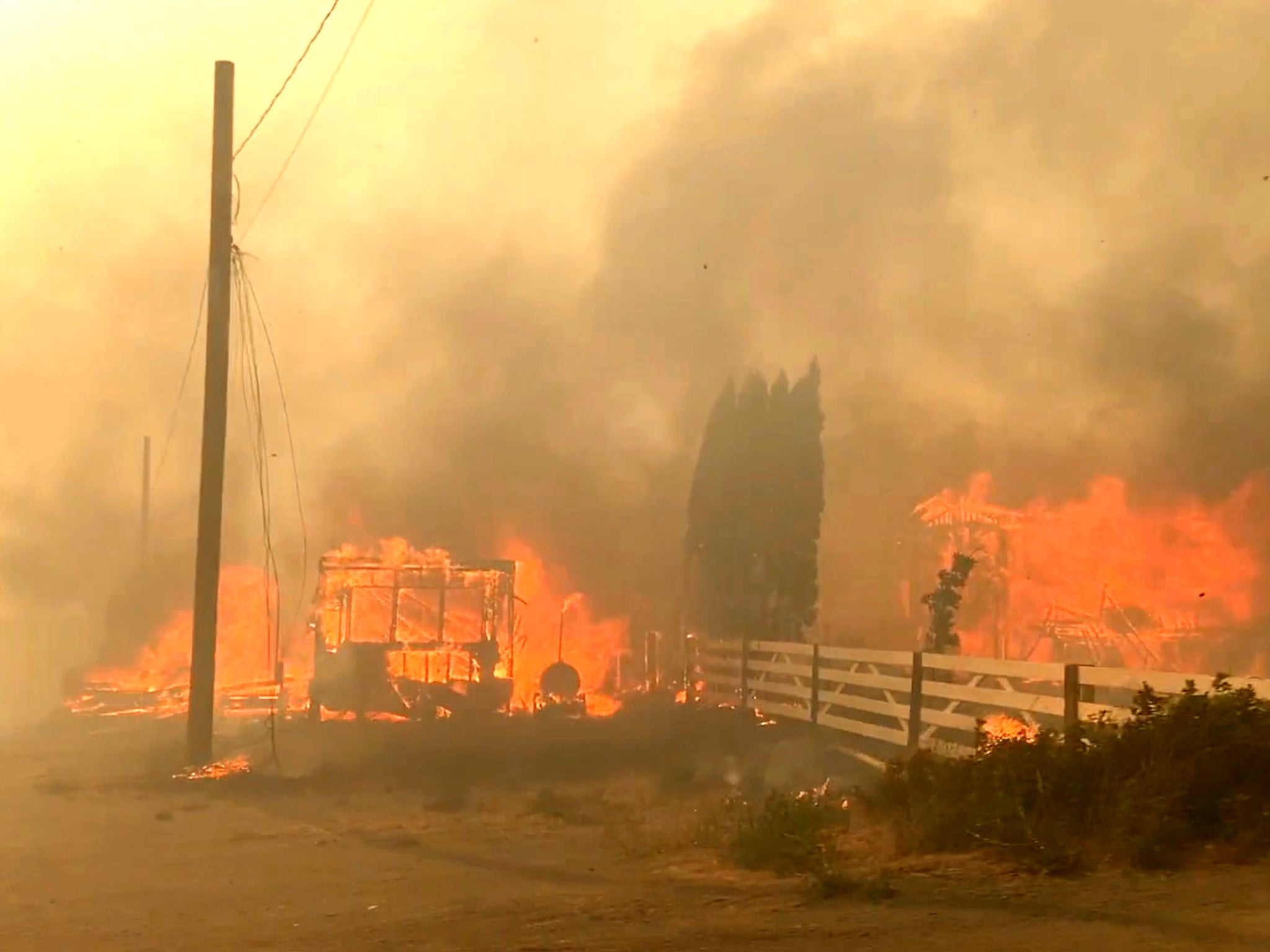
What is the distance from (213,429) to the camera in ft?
55.9

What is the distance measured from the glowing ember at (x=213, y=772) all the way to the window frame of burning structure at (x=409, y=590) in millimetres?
5719

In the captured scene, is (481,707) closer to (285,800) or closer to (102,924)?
(285,800)

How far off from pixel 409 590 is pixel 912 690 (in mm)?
12349

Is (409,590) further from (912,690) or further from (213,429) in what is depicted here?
(912,690)

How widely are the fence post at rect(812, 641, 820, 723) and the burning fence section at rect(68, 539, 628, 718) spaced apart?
6.15m

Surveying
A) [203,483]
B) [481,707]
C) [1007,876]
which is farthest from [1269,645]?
[1007,876]

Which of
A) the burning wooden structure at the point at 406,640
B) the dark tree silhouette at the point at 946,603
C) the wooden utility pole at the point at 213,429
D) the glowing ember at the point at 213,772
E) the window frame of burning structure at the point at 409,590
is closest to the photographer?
the glowing ember at the point at 213,772

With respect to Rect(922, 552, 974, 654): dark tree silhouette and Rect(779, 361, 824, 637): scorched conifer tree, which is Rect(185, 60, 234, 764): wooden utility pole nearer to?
Rect(922, 552, 974, 654): dark tree silhouette

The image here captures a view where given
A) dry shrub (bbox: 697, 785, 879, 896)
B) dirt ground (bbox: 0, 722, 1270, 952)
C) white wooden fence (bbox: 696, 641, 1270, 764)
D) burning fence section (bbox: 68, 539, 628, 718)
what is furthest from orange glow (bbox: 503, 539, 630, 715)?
dry shrub (bbox: 697, 785, 879, 896)

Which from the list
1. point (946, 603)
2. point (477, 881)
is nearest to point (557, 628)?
point (946, 603)

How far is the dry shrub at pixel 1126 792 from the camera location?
7.84 meters

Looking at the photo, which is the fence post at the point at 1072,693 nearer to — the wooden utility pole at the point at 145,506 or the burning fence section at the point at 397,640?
the burning fence section at the point at 397,640

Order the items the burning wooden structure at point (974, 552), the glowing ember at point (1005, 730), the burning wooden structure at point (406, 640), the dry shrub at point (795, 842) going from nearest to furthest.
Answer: the dry shrub at point (795, 842) → the glowing ember at point (1005, 730) → the burning wooden structure at point (406, 640) → the burning wooden structure at point (974, 552)

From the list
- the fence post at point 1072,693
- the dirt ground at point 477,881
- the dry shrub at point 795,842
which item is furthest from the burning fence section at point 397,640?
the fence post at point 1072,693
